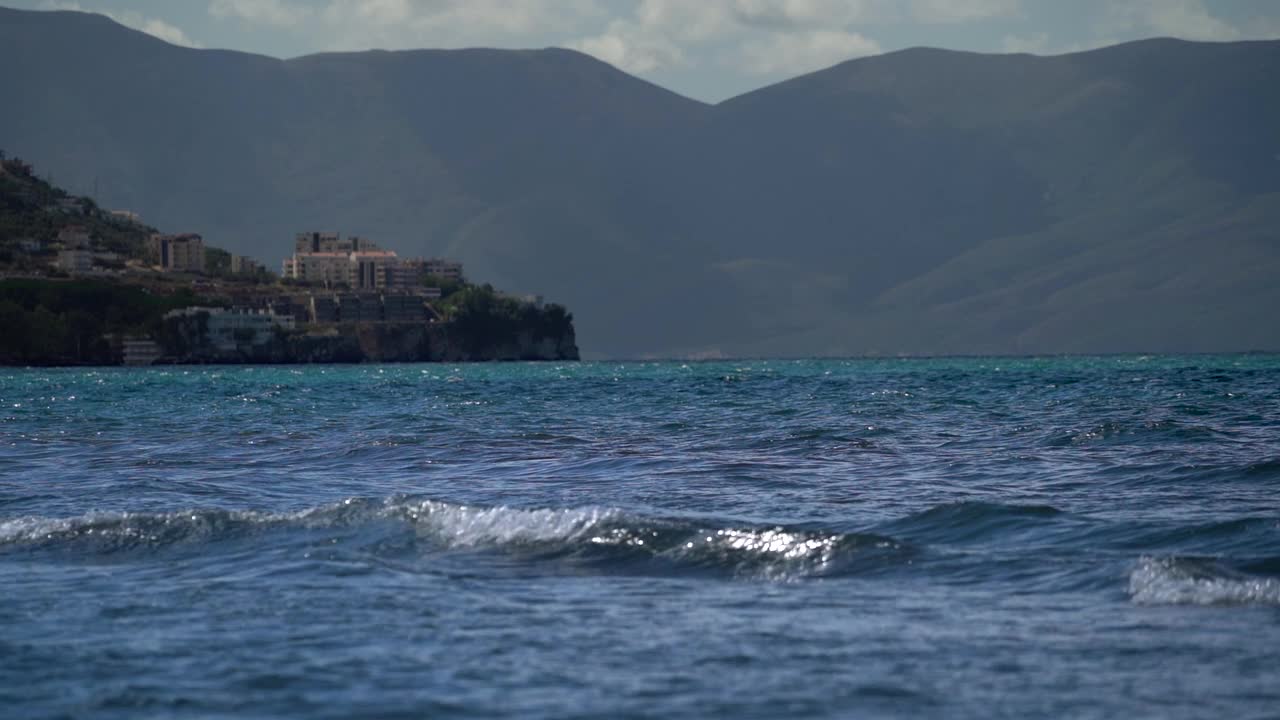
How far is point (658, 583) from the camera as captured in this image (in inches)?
453

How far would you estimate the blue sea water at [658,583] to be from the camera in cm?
831

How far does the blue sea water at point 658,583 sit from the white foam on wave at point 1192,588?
27 millimetres

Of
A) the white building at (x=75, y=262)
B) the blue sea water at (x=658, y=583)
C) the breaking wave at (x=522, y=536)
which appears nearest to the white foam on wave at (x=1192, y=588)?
the blue sea water at (x=658, y=583)

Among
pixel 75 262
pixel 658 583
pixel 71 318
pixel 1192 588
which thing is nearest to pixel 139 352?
pixel 71 318

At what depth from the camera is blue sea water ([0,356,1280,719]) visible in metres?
8.31

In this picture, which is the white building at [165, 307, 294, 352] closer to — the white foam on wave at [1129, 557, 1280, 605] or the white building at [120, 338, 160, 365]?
the white building at [120, 338, 160, 365]

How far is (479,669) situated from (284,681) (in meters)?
1.07

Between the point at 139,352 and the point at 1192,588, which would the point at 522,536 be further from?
the point at 139,352

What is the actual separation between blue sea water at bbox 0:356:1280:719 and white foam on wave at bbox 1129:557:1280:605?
3 centimetres

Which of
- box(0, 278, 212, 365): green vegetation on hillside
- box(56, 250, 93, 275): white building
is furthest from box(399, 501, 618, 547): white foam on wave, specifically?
box(56, 250, 93, 275): white building

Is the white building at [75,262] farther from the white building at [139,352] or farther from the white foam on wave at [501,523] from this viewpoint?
the white foam on wave at [501,523]

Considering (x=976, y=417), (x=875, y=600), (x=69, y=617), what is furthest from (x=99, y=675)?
(x=976, y=417)

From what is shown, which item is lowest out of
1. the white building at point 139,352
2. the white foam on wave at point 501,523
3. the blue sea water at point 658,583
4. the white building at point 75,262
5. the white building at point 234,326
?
the blue sea water at point 658,583

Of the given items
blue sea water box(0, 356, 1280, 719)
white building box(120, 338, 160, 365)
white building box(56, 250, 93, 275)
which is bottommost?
blue sea water box(0, 356, 1280, 719)
